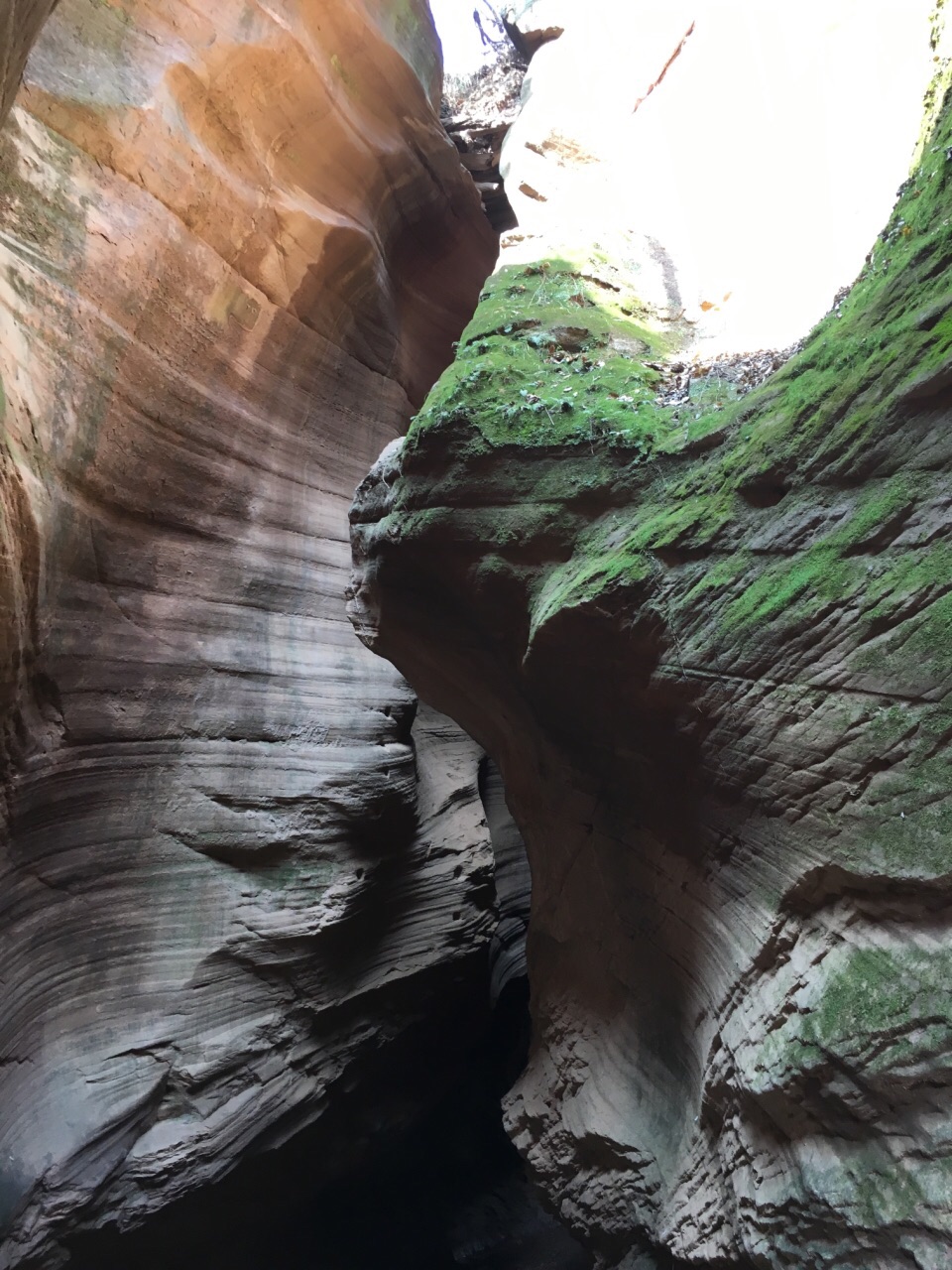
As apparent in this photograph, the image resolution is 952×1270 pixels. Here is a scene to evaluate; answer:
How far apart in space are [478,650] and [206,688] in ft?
8.83

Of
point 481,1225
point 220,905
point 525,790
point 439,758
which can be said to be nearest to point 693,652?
point 525,790

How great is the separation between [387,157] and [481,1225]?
1096 cm

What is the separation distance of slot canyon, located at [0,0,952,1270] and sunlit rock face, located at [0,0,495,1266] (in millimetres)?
36

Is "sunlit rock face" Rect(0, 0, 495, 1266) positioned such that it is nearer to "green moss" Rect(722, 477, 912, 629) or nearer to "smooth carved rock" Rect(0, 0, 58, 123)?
"smooth carved rock" Rect(0, 0, 58, 123)

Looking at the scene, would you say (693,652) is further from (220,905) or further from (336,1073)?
(336,1073)

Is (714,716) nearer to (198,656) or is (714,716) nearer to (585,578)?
(585,578)

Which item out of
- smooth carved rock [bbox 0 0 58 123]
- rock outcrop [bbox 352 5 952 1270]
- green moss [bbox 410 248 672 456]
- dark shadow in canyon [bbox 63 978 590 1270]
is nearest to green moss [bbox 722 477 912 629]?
rock outcrop [bbox 352 5 952 1270]

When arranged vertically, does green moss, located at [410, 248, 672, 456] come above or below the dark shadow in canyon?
above

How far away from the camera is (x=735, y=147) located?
238 inches

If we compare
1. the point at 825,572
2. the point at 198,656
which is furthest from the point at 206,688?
the point at 825,572

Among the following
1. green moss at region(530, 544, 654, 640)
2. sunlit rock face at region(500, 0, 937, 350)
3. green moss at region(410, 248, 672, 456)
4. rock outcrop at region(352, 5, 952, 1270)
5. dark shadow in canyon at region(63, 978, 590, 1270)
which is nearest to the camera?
rock outcrop at region(352, 5, 952, 1270)

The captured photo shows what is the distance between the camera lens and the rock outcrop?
2578 millimetres

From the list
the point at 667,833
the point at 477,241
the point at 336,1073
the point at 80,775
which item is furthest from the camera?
the point at 477,241

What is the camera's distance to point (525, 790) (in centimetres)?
558
